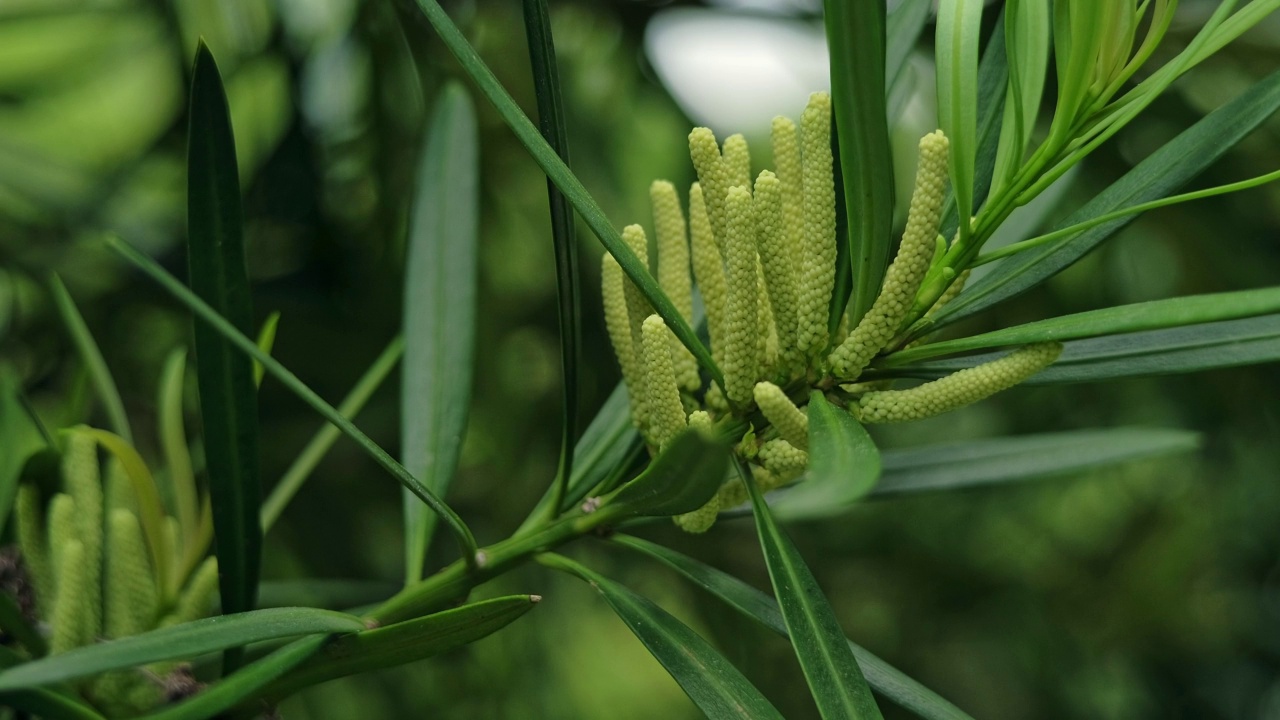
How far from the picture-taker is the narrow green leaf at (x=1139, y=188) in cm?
48

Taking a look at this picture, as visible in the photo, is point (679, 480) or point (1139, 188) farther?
point (1139, 188)

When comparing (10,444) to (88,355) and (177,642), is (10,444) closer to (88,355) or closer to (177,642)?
(88,355)

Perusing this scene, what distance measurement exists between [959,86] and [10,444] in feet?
1.71

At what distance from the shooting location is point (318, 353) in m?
1.13

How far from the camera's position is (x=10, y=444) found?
56 cm

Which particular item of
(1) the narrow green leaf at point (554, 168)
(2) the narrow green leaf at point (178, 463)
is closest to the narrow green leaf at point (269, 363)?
(1) the narrow green leaf at point (554, 168)

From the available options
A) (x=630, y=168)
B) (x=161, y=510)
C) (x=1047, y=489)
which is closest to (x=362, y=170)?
(x=630, y=168)

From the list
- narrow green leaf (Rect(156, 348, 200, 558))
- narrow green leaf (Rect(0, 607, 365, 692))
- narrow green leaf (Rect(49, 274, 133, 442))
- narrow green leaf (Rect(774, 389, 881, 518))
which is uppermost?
narrow green leaf (Rect(49, 274, 133, 442))

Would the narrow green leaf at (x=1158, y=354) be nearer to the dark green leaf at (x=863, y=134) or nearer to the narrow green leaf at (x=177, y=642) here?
the dark green leaf at (x=863, y=134)

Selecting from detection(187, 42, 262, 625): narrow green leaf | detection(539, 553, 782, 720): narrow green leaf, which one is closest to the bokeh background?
detection(187, 42, 262, 625): narrow green leaf

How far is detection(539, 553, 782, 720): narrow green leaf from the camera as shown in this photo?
44 cm

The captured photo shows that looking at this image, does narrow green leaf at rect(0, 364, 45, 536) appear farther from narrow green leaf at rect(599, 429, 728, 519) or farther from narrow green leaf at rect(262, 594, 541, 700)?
narrow green leaf at rect(599, 429, 728, 519)

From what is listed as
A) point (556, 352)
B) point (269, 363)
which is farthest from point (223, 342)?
point (556, 352)

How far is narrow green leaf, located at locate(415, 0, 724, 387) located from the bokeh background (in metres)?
0.69
